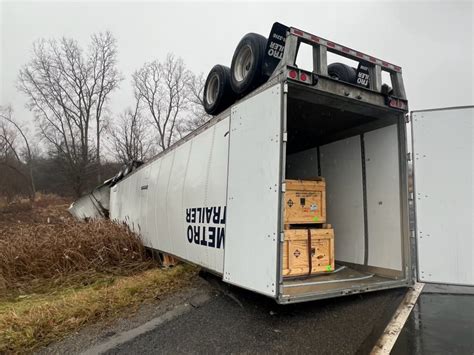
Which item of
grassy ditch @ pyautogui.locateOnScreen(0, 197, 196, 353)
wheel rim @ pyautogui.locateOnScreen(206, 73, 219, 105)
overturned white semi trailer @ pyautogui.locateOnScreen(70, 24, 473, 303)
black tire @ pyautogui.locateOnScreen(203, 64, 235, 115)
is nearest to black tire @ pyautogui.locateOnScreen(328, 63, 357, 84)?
overturned white semi trailer @ pyautogui.locateOnScreen(70, 24, 473, 303)

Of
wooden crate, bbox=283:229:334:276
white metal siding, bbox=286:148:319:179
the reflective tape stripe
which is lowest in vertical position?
wooden crate, bbox=283:229:334:276

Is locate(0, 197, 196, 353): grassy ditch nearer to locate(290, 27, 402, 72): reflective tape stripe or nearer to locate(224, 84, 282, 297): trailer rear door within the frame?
locate(224, 84, 282, 297): trailer rear door

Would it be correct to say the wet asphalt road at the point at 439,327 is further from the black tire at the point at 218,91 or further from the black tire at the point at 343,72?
the black tire at the point at 218,91

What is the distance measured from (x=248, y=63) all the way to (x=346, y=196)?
8.50 ft

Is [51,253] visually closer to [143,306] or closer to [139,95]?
[143,306]

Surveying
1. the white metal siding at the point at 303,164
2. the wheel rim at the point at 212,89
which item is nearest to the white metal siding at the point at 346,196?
the white metal siding at the point at 303,164

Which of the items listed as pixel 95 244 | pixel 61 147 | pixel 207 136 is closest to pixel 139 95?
pixel 61 147

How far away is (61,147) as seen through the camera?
3478 centimetres

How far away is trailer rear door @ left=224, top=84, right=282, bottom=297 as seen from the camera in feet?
10.7

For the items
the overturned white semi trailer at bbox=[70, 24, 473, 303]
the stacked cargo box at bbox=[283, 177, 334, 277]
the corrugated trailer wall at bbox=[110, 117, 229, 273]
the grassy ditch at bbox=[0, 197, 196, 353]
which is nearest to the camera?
the overturned white semi trailer at bbox=[70, 24, 473, 303]

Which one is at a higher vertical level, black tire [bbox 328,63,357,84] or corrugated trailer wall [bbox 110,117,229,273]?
black tire [bbox 328,63,357,84]

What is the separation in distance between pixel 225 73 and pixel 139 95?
119 ft

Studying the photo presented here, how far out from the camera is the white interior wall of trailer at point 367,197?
456 centimetres

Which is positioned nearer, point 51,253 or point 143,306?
point 143,306
